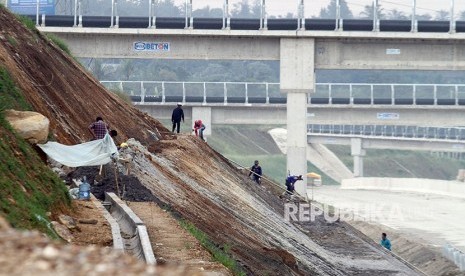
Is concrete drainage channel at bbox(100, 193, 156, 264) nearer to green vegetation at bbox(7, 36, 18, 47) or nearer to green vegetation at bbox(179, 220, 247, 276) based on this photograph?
green vegetation at bbox(179, 220, 247, 276)

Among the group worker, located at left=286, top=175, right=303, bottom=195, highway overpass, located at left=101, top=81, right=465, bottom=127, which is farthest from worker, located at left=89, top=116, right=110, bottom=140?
highway overpass, located at left=101, top=81, right=465, bottom=127

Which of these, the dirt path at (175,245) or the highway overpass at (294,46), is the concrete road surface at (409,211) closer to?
the highway overpass at (294,46)

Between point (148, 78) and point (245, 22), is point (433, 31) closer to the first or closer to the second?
point (245, 22)

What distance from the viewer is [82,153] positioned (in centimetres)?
2523

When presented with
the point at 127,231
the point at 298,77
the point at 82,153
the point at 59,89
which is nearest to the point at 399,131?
the point at 298,77

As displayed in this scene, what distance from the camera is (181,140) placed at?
42.0m

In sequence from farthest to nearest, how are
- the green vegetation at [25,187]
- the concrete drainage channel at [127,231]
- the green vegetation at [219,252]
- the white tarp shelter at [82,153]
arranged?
the white tarp shelter at [82,153] → the green vegetation at [219,252] → the concrete drainage channel at [127,231] → the green vegetation at [25,187]

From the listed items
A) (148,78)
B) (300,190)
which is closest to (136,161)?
(300,190)

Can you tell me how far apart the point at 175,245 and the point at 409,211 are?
58914 mm

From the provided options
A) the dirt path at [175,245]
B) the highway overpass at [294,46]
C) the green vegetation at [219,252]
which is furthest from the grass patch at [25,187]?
the highway overpass at [294,46]

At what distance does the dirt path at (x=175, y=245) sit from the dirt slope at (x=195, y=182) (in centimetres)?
195

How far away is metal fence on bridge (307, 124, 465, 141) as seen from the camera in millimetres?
104250

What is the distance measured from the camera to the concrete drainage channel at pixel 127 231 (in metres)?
17.5

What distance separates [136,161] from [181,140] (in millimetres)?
11123
